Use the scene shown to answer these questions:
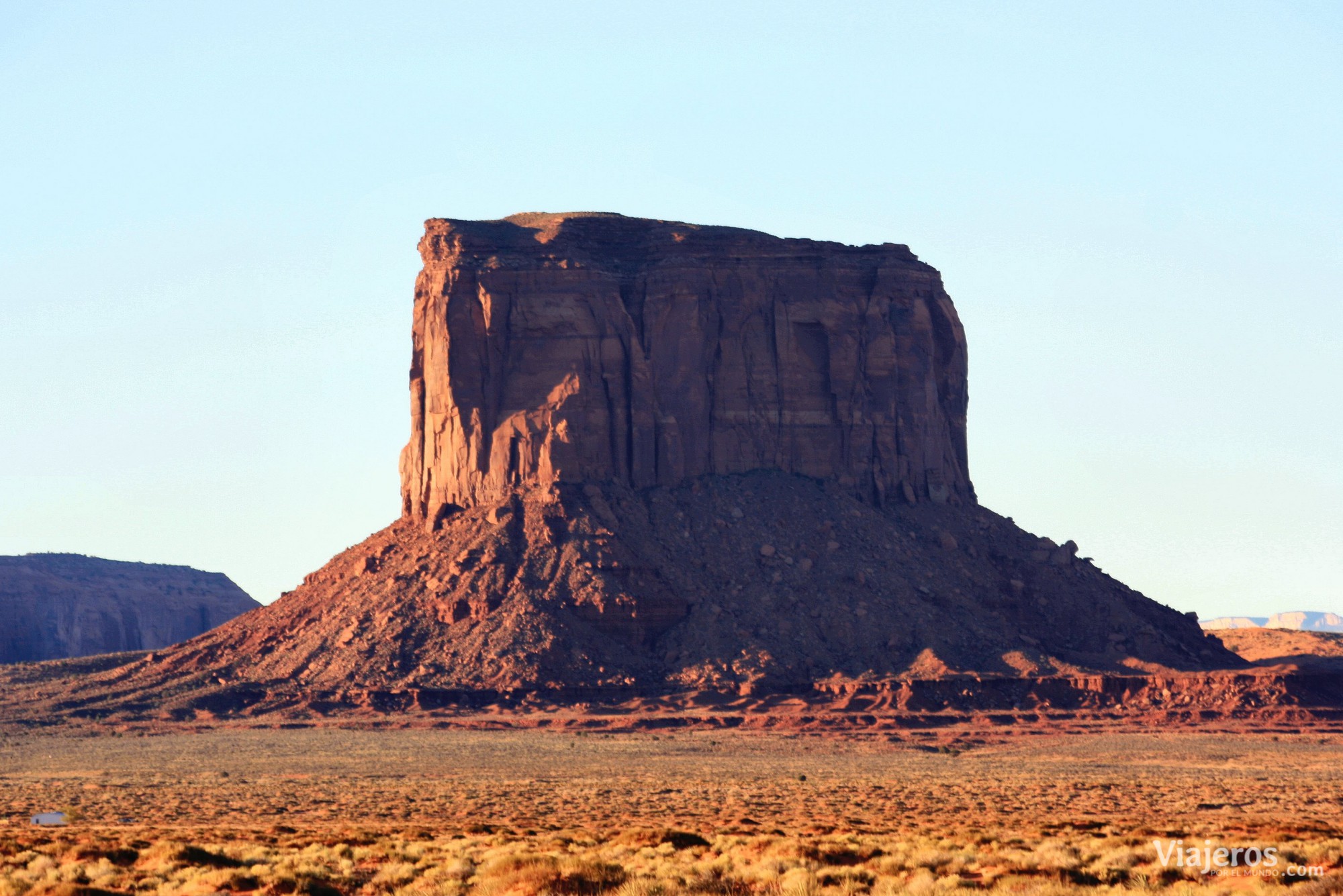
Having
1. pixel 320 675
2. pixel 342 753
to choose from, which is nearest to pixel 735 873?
pixel 342 753

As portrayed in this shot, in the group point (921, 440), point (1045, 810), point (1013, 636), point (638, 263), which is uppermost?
point (638, 263)

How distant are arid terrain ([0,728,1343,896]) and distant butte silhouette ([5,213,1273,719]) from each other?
9.25 meters

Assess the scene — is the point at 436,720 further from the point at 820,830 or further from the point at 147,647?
the point at 147,647

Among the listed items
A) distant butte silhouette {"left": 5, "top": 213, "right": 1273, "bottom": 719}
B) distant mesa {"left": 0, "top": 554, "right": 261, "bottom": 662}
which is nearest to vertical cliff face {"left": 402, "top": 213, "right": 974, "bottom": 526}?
distant butte silhouette {"left": 5, "top": 213, "right": 1273, "bottom": 719}

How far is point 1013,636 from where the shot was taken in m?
94.0

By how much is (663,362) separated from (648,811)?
183ft

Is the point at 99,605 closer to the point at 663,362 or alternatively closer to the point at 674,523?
the point at 663,362

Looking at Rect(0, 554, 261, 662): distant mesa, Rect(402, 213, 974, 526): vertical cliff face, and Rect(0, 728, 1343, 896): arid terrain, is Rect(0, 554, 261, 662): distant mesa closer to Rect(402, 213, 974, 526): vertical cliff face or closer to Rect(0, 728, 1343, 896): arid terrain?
Rect(402, 213, 974, 526): vertical cliff face

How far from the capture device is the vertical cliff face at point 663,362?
10088 cm

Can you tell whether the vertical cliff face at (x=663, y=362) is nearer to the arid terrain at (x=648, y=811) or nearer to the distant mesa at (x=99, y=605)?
the arid terrain at (x=648, y=811)

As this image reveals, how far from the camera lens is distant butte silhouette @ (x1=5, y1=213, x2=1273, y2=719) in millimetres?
91062

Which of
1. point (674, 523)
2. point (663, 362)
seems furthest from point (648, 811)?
point (663, 362)

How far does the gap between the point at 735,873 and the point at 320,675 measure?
65762 millimetres

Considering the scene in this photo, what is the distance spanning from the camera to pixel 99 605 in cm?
17100
